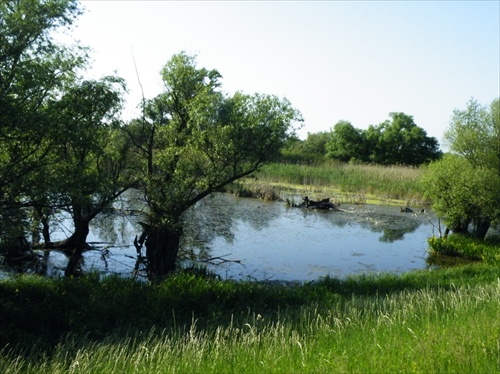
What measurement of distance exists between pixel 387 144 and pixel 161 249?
2823 inches

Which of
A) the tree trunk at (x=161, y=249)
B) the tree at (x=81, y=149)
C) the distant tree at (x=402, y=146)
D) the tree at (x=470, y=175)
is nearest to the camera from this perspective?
the tree at (x=81, y=149)

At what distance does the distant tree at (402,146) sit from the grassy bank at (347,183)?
30.8 meters

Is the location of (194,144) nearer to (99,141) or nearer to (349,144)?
(99,141)

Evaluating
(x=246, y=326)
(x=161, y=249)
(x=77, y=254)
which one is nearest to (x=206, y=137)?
(x=161, y=249)

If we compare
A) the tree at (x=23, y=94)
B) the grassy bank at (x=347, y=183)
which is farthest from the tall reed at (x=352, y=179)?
the tree at (x=23, y=94)

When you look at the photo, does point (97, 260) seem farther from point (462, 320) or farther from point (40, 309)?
point (462, 320)

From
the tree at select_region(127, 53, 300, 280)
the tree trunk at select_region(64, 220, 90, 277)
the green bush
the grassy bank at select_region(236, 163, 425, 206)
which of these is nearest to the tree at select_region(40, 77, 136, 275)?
the tree trunk at select_region(64, 220, 90, 277)

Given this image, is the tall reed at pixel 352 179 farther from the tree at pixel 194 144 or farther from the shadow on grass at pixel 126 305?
the shadow on grass at pixel 126 305

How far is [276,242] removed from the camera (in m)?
25.5

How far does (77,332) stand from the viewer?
10484 mm

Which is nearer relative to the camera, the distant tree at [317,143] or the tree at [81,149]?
the tree at [81,149]

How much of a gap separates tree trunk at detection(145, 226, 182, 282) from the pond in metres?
0.94

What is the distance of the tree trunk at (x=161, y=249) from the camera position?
56.0 feet

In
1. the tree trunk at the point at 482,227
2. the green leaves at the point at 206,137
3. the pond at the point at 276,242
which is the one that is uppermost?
the green leaves at the point at 206,137
